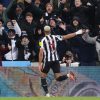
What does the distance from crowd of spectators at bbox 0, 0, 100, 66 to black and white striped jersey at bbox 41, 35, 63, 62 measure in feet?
3.89

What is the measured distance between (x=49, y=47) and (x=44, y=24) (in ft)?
6.50

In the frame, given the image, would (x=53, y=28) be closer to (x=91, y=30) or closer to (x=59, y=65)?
(x=91, y=30)

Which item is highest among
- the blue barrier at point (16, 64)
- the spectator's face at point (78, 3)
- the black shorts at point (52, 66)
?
the spectator's face at point (78, 3)

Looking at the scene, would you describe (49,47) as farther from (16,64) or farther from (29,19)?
(29,19)

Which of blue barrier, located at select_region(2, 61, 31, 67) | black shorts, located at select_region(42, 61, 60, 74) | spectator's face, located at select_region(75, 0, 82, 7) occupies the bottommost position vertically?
black shorts, located at select_region(42, 61, 60, 74)

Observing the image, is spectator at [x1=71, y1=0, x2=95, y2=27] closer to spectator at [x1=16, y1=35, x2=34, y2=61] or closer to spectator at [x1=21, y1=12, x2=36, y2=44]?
spectator at [x1=21, y1=12, x2=36, y2=44]

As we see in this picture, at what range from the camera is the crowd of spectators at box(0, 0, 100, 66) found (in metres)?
12.3

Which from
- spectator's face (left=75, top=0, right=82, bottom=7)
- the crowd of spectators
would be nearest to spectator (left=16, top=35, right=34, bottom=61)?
the crowd of spectators

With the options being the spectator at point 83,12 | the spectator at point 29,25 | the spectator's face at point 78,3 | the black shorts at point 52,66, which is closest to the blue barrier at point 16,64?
the black shorts at point 52,66

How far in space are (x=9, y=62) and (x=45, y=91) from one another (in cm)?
132

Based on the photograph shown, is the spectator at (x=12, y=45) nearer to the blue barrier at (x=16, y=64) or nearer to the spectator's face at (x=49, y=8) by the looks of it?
the blue barrier at (x=16, y=64)

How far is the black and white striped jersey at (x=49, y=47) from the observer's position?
36.1ft

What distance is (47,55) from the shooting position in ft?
36.4

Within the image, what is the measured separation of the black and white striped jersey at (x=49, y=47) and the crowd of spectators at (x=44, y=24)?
119 cm
